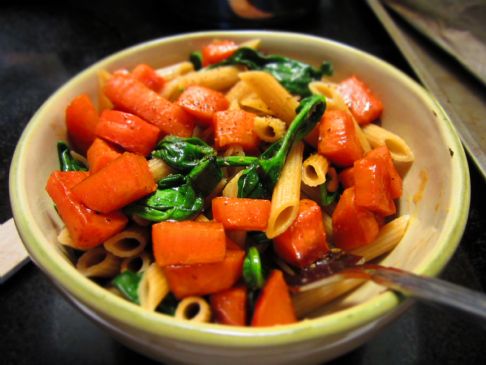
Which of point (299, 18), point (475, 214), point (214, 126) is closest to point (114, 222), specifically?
point (214, 126)

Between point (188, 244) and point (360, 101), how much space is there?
2.39ft

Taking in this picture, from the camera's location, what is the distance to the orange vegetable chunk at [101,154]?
3.86ft

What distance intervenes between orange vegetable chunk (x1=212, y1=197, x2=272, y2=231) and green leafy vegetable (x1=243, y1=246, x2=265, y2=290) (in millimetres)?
71

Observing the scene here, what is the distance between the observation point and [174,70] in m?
1.53

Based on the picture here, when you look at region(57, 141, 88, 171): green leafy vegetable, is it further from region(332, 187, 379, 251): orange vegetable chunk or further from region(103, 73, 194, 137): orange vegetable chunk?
region(332, 187, 379, 251): orange vegetable chunk

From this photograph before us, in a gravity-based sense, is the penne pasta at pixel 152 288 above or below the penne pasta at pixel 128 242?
above

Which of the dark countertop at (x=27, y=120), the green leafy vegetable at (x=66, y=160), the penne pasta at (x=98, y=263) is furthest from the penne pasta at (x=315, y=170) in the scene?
the green leafy vegetable at (x=66, y=160)

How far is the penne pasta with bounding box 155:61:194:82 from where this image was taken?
1504 mm

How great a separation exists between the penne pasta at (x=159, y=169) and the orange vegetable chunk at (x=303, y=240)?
32 cm

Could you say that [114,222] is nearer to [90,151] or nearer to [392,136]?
[90,151]

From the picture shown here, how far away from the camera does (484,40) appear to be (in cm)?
188

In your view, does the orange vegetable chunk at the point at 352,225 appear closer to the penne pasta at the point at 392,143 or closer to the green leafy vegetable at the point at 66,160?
the penne pasta at the point at 392,143

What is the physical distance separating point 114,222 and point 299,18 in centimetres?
180

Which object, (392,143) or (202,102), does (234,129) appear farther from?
(392,143)
